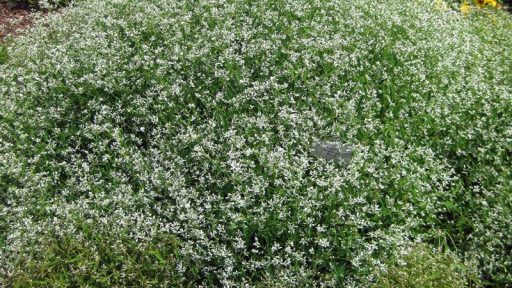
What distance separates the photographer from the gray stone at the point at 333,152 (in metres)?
4.29

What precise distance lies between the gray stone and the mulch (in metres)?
4.91

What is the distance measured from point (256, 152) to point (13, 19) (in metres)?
5.44

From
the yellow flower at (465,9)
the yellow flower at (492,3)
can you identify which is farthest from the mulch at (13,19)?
the yellow flower at (492,3)

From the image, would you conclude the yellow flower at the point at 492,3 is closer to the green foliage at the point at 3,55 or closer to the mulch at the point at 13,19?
the mulch at the point at 13,19

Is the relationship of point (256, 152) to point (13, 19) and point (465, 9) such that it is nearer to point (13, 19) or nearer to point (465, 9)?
point (465, 9)

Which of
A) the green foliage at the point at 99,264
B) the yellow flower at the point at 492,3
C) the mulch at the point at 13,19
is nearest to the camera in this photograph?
the green foliage at the point at 99,264

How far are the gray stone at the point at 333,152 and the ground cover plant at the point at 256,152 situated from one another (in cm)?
8

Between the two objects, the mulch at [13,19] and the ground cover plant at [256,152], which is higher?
the ground cover plant at [256,152]

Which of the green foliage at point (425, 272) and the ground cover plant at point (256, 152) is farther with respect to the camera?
the ground cover plant at point (256, 152)

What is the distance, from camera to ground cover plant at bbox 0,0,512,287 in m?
3.93

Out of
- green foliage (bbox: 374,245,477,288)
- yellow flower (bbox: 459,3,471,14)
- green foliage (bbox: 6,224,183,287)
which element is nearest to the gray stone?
green foliage (bbox: 374,245,477,288)

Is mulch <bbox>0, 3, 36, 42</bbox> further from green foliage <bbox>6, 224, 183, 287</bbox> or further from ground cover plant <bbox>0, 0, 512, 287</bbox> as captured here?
green foliage <bbox>6, 224, 183, 287</bbox>

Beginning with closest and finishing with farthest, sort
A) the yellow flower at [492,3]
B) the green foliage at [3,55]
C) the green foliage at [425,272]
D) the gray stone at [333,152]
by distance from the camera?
the green foliage at [425,272] → the gray stone at [333,152] → the green foliage at [3,55] → the yellow flower at [492,3]

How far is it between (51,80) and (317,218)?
116 inches
